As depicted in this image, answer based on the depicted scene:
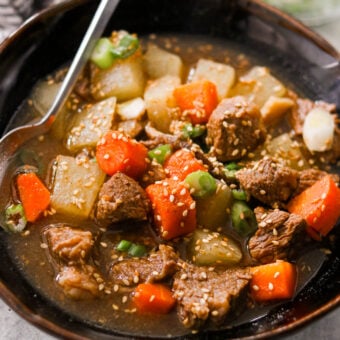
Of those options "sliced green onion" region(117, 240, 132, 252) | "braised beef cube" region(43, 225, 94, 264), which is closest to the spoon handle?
"braised beef cube" region(43, 225, 94, 264)

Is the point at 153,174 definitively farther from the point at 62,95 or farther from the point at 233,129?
the point at 62,95

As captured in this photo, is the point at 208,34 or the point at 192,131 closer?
the point at 192,131

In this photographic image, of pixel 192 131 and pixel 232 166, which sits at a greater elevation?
pixel 192 131

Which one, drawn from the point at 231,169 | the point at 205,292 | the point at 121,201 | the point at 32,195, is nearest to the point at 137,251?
the point at 121,201

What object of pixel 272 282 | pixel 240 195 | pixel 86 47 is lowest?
pixel 272 282

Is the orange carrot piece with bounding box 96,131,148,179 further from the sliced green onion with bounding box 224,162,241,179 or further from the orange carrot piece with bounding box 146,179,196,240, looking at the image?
the sliced green onion with bounding box 224,162,241,179

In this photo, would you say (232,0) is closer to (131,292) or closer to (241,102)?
(241,102)

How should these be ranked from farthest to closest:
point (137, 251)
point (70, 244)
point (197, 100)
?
point (197, 100), point (137, 251), point (70, 244)
